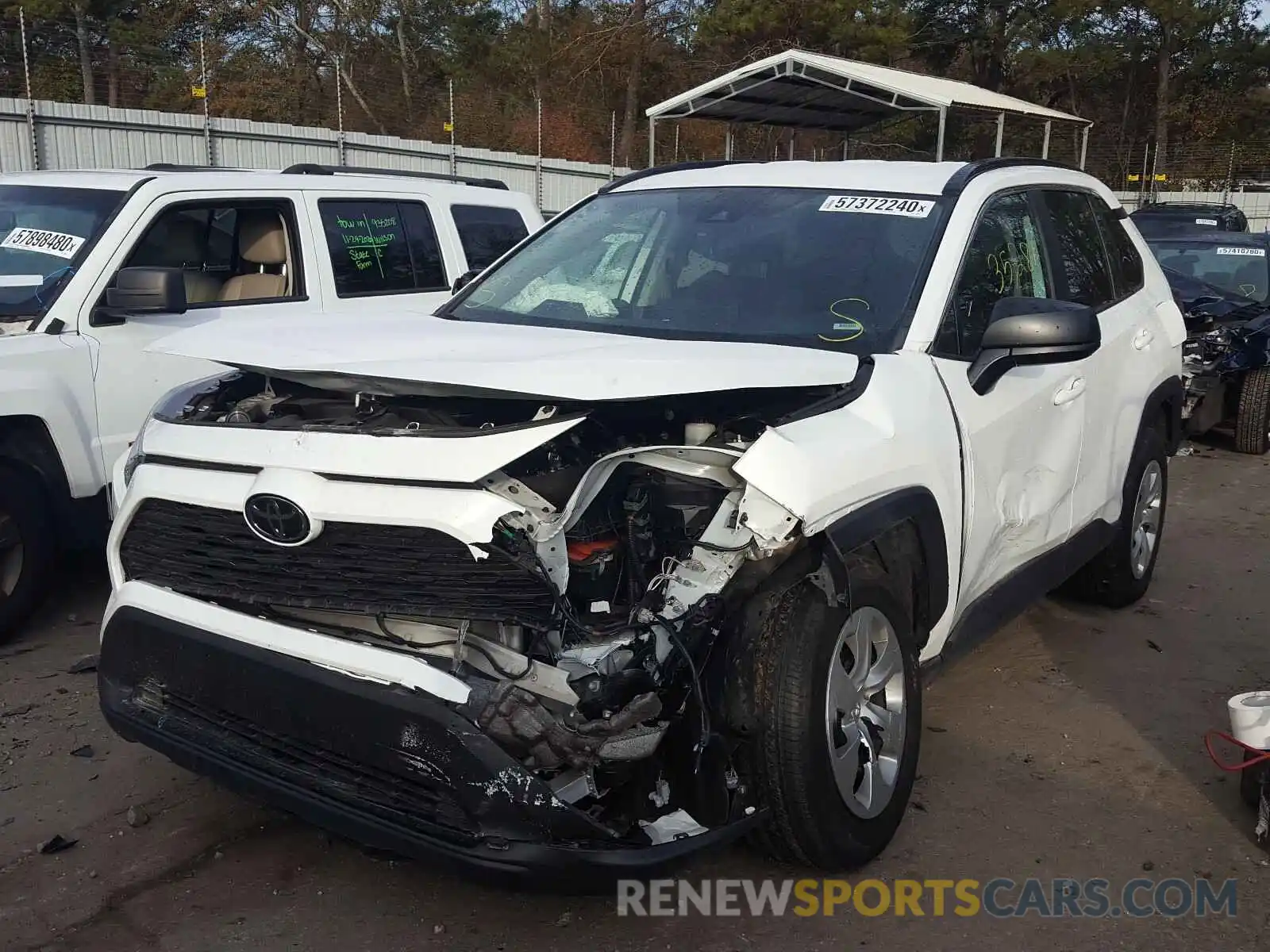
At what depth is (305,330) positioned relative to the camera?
358 centimetres

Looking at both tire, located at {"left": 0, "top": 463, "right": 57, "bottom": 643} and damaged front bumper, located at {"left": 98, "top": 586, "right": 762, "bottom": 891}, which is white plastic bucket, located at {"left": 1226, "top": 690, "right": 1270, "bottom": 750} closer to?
damaged front bumper, located at {"left": 98, "top": 586, "right": 762, "bottom": 891}

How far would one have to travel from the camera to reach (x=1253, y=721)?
3.33 m

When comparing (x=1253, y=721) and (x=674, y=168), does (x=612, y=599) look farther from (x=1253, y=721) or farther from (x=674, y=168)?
(x=674, y=168)

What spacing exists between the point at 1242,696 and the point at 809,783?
151cm

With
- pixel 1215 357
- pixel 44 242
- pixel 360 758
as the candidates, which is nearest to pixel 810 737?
pixel 360 758

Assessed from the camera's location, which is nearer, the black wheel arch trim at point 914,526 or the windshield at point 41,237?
the black wheel arch trim at point 914,526

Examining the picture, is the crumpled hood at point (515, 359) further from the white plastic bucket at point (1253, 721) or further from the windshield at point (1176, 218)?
the windshield at point (1176, 218)

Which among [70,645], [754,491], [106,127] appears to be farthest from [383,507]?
[106,127]

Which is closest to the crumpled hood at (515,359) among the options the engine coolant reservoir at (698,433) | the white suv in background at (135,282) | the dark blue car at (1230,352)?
the engine coolant reservoir at (698,433)

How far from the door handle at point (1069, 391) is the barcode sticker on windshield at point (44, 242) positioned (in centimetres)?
419

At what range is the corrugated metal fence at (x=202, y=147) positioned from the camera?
13242mm

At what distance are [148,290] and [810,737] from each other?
3.54m

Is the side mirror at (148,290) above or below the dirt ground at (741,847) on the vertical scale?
above

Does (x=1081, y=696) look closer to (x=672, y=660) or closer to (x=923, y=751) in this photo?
(x=923, y=751)
